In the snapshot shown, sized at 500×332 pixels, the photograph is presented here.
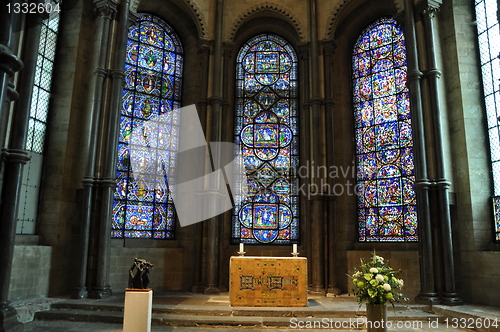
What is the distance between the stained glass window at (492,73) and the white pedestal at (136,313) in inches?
316

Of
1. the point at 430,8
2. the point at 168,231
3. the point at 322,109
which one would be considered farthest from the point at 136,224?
the point at 430,8

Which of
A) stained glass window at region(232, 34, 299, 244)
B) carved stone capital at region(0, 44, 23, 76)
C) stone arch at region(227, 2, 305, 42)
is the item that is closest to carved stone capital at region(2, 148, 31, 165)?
carved stone capital at region(0, 44, 23, 76)

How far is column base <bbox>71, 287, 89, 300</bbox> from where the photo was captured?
31.4ft

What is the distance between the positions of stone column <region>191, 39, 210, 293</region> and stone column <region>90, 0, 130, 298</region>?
2282 millimetres

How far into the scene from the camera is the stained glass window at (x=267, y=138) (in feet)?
40.7

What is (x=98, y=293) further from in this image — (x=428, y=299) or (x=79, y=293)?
(x=428, y=299)

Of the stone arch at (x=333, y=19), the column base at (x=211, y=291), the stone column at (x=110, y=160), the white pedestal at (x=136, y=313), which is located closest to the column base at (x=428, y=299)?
the column base at (x=211, y=291)

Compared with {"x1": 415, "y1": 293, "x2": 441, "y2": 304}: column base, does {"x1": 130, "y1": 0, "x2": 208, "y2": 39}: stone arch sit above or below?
above

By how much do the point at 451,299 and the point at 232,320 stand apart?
484 centimetres

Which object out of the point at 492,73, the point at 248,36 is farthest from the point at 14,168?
the point at 492,73

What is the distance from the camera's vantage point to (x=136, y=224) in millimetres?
11727

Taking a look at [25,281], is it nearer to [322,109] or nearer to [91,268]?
[91,268]

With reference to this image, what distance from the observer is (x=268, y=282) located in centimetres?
913

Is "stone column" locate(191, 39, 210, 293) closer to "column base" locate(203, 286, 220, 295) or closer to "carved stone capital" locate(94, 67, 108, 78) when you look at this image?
"column base" locate(203, 286, 220, 295)
